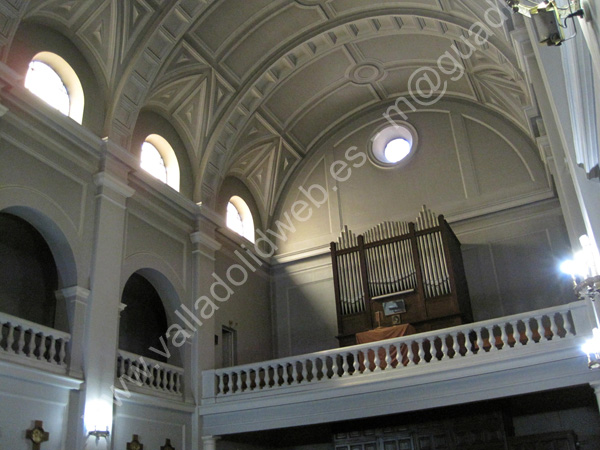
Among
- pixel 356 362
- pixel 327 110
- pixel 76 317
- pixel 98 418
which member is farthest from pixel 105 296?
pixel 327 110

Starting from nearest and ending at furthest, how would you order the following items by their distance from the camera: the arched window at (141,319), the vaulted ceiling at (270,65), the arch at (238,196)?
the vaulted ceiling at (270,65) < the arched window at (141,319) < the arch at (238,196)

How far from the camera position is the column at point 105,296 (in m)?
10.4

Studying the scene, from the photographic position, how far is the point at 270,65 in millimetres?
15086

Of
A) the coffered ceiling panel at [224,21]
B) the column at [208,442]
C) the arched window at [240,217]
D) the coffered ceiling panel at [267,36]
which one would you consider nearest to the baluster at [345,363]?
the column at [208,442]

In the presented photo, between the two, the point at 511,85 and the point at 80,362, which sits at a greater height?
the point at 511,85

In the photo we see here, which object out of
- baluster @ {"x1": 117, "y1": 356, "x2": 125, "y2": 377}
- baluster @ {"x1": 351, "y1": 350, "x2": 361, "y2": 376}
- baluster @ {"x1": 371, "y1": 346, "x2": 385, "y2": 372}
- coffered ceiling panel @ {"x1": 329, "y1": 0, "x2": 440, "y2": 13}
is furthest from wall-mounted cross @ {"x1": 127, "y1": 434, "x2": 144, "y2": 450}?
coffered ceiling panel @ {"x1": 329, "y1": 0, "x2": 440, "y2": 13}

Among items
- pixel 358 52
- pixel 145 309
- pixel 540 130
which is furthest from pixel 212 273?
pixel 540 130

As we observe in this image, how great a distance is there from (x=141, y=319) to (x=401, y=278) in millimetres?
6158

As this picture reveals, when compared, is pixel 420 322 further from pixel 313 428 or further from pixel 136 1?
pixel 136 1

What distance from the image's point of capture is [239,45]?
14445 mm

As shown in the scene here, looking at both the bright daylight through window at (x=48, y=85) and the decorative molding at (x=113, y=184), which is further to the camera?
the decorative molding at (x=113, y=184)

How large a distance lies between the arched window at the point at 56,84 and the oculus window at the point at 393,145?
8.47 metres

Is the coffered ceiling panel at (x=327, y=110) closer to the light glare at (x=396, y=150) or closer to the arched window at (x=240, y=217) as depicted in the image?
the light glare at (x=396, y=150)

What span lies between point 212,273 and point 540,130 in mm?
8108
